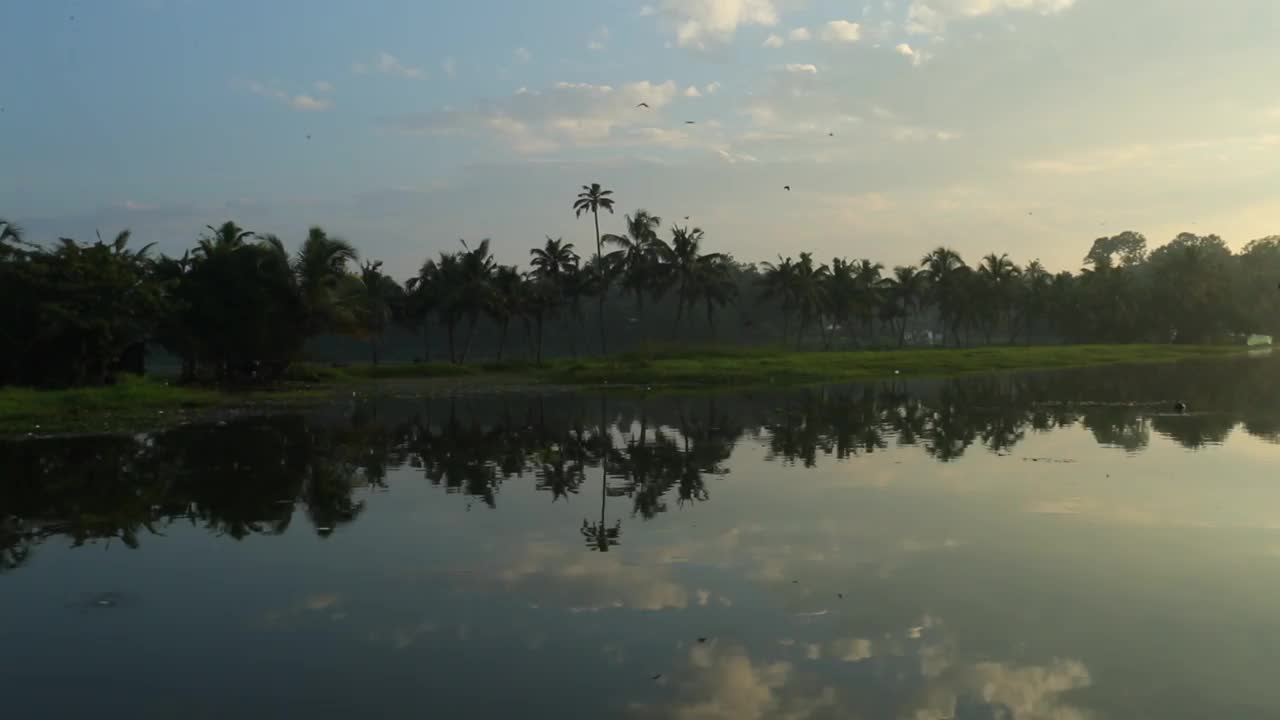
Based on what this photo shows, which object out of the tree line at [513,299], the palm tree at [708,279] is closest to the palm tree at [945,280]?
the tree line at [513,299]

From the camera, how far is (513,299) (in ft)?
235

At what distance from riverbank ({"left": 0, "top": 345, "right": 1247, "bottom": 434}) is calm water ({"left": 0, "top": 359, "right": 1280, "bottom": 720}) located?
9.57 metres

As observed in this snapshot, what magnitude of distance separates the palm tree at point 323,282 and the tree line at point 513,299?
9 cm

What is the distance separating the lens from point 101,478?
63.8 ft

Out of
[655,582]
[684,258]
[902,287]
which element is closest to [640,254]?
[684,258]

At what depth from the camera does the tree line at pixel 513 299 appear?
3859cm

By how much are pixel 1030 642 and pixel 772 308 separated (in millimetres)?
110629

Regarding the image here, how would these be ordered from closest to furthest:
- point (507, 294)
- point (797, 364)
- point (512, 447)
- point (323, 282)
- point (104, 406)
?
point (512, 447) → point (104, 406) → point (323, 282) → point (797, 364) → point (507, 294)

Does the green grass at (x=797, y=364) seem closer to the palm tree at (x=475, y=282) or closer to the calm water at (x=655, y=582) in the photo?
the palm tree at (x=475, y=282)

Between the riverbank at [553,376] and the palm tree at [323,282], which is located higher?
the palm tree at [323,282]

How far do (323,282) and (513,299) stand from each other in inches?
831

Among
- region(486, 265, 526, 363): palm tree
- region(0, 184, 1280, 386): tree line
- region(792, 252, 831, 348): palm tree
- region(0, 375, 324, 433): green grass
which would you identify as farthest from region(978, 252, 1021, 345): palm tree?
region(0, 375, 324, 433): green grass

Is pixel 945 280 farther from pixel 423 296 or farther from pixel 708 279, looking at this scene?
pixel 423 296

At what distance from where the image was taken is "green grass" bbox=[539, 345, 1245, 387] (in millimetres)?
54312
